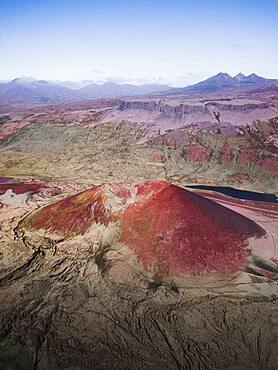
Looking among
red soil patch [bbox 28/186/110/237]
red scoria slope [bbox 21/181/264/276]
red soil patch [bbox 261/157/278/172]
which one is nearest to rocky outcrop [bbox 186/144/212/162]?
red soil patch [bbox 261/157/278/172]

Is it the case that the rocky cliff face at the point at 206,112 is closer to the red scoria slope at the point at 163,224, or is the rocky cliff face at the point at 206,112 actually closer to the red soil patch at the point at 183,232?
the red scoria slope at the point at 163,224

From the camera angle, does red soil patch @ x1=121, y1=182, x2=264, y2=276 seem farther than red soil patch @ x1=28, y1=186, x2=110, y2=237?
No

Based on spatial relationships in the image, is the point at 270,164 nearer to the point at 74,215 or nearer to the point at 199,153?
the point at 199,153

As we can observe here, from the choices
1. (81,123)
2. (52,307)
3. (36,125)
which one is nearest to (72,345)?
(52,307)

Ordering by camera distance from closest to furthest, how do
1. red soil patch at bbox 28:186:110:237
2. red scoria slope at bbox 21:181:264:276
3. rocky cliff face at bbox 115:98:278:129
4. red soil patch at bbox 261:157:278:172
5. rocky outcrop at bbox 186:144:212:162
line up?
1. red scoria slope at bbox 21:181:264:276
2. red soil patch at bbox 28:186:110:237
3. red soil patch at bbox 261:157:278:172
4. rocky outcrop at bbox 186:144:212:162
5. rocky cliff face at bbox 115:98:278:129

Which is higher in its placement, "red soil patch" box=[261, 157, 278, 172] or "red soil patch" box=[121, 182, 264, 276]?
"red soil patch" box=[121, 182, 264, 276]

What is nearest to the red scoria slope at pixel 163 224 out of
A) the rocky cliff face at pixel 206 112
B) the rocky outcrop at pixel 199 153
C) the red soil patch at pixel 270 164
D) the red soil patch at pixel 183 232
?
the red soil patch at pixel 183 232

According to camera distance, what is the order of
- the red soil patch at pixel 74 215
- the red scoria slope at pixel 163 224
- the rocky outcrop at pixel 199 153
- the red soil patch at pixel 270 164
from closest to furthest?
the red scoria slope at pixel 163 224 → the red soil patch at pixel 74 215 → the red soil patch at pixel 270 164 → the rocky outcrop at pixel 199 153

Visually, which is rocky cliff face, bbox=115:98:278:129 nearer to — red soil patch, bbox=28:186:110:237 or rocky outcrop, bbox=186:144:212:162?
rocky outcrop, bbox=186:144:212:162

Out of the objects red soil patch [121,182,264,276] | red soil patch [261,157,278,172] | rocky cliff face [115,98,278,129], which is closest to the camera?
red soil patch [121,182,264,276]
